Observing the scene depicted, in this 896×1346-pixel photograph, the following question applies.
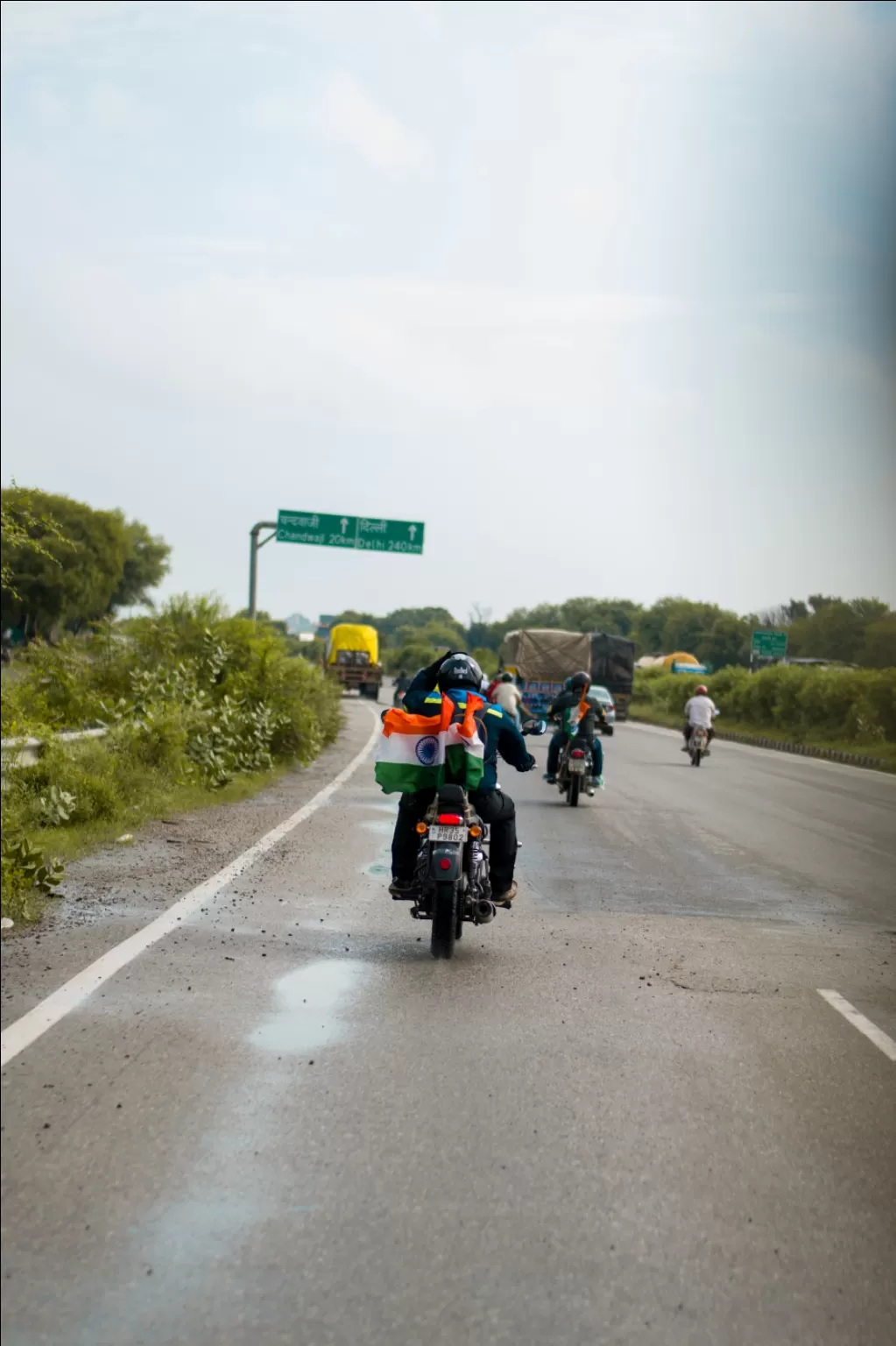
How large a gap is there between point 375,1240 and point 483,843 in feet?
15.6

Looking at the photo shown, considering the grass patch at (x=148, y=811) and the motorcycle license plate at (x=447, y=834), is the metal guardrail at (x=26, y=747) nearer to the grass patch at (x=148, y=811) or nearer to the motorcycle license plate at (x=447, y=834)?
the grass patch at (x=148, y=811)

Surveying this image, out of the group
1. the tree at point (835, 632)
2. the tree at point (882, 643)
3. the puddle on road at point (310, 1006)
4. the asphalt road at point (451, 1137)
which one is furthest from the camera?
the tree at point (835, 632)

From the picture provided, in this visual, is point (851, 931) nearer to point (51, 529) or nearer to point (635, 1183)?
point (635, 1183)

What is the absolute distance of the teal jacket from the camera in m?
8.00

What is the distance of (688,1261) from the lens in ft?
12.8

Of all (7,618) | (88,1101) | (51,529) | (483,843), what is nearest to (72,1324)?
(88,1101)

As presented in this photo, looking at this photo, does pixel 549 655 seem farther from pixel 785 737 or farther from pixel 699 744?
pixel 699 744

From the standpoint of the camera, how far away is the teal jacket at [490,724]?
8000 millimetres

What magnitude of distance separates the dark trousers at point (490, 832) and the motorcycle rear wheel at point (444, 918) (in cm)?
53

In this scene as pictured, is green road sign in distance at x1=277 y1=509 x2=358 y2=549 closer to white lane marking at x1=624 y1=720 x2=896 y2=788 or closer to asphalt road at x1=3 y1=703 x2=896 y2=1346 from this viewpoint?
white lane marking at x1=624 y1=720 x2=896 y2=788

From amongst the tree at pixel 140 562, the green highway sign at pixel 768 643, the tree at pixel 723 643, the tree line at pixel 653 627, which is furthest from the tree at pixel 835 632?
the tree at pixel 723 643

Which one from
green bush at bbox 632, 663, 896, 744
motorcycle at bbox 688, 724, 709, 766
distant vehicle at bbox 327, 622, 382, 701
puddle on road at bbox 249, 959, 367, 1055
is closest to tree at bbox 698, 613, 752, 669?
green bush at bbox 632, 663, 896, 744

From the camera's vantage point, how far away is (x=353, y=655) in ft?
212

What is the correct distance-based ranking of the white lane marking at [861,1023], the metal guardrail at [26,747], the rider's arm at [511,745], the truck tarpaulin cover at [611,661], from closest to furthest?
the white lane marking at [861,1023]
the rider's arm at [511,745]
the metal guardrail at [26,747]
the truck tarpaulin cover at [611,661]
